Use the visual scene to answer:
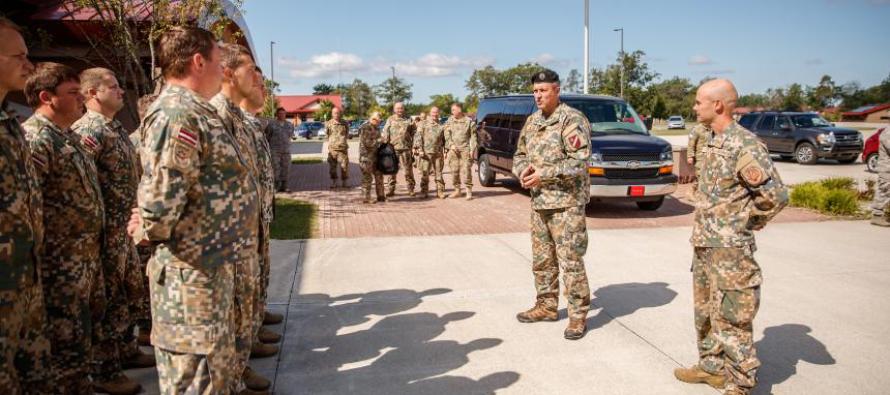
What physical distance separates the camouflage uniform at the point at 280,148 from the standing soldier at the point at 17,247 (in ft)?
35.0

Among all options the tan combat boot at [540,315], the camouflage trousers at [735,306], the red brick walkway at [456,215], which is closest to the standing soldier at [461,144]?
the red brick walkway at [456,215]

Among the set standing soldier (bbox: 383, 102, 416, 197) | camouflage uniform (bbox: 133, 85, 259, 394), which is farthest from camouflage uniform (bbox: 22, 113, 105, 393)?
standing soldier (bbox: 383, 102, 416, 197)

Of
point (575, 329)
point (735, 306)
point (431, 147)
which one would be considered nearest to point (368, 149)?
point (431, 147)

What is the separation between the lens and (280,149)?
13.4 m

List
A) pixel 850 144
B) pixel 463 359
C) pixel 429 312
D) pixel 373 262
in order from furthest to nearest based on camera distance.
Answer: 1. pixel 850 144
2. pixel 373 262
3. pixel 429 312
4. pixel 463 359

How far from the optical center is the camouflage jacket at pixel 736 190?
3322mm

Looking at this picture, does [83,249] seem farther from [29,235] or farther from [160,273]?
[160,273]

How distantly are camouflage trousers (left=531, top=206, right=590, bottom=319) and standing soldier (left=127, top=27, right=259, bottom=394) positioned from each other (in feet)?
8.75

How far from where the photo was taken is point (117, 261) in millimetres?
3732

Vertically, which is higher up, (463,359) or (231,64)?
(231,64)

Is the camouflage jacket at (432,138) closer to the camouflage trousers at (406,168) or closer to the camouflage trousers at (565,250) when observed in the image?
the camouflage trousers at (406,168)

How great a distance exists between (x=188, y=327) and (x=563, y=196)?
2911 millimetres

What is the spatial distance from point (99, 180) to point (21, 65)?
1274 mm

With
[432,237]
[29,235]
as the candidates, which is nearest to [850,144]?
[432,237]
